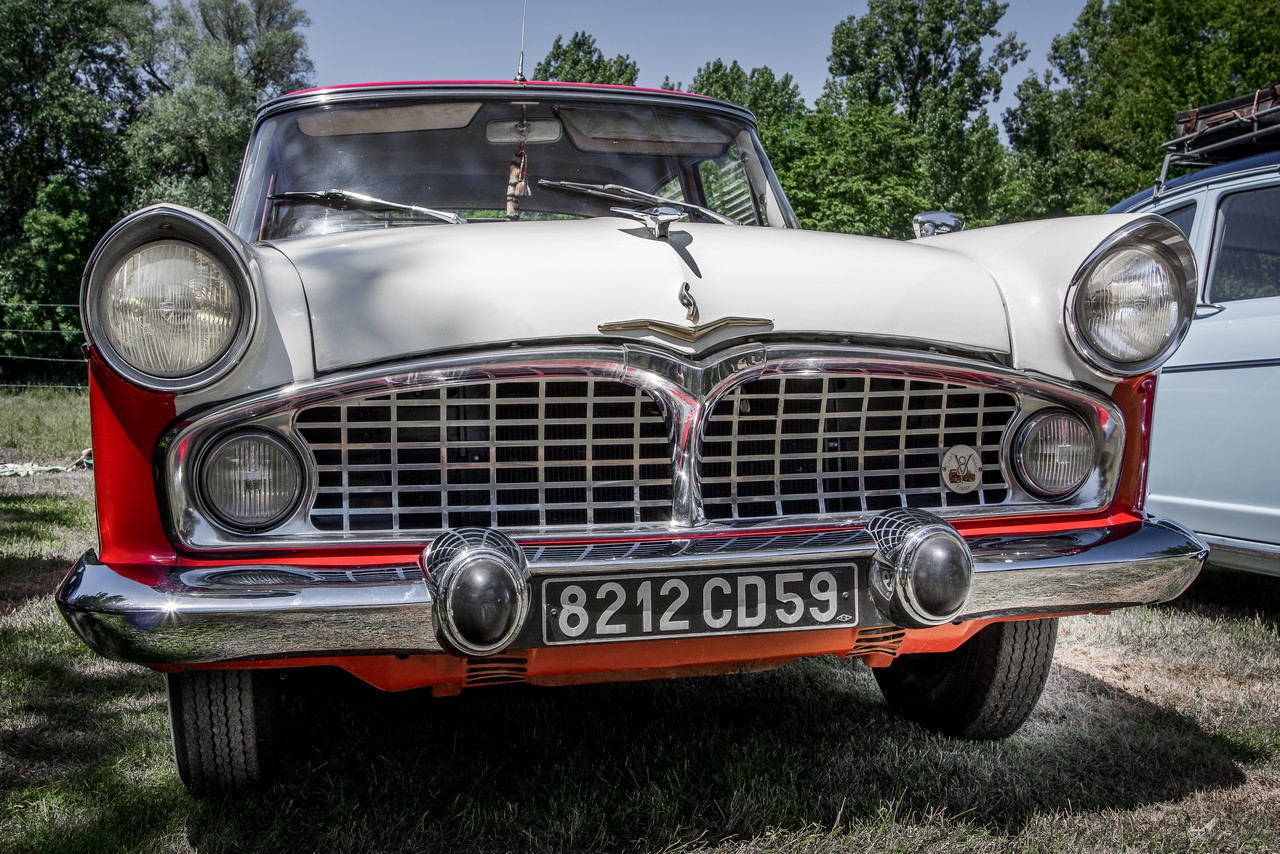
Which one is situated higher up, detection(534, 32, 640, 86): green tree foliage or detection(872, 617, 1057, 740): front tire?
detection(534, 32, 640, 86): green tree foliage

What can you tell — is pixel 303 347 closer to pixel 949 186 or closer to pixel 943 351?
pixel 943 351

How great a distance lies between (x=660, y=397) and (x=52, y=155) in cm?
3687

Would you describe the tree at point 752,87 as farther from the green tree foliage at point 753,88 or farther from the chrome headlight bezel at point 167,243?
the chrome headlight bezel at point 167,243

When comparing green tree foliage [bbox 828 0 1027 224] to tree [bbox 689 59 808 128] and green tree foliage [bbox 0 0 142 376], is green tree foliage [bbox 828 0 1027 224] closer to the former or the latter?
tree [bbox 689 59 808 128]

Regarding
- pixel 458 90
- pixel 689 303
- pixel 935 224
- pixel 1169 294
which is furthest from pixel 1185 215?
pixel 689 303

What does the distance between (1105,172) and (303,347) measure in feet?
62.5

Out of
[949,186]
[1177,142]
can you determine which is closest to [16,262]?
[949,186]

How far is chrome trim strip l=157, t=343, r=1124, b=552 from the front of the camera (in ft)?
5.52

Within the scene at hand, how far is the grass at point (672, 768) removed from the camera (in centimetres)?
197

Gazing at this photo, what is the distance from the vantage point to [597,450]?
1883 mm

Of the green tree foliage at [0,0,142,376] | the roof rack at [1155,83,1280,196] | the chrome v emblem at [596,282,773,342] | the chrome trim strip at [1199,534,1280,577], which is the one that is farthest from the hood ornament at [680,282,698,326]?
the green tree foliage at [0,0,142,376]

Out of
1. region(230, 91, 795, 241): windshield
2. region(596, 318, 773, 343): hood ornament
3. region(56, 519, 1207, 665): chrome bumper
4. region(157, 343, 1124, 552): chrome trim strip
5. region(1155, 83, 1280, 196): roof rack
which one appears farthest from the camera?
region(1155, 83, 1280, 196): roof rack

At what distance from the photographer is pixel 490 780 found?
2223 millimetres

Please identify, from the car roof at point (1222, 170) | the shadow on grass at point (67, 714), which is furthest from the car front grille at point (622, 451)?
the car roof at point (1222, 170)
